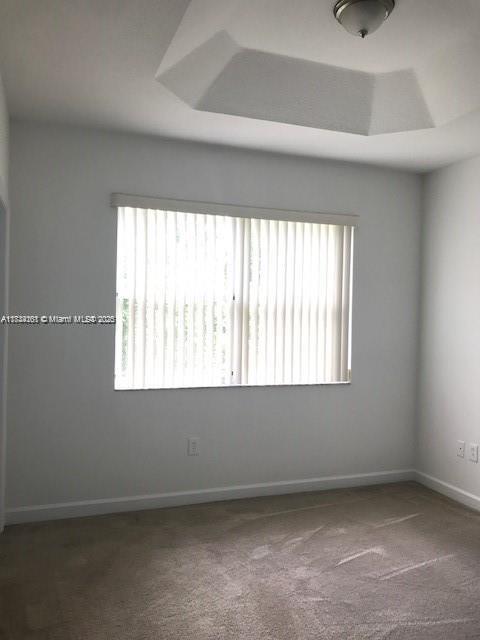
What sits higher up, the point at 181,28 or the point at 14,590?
the point at 181,28

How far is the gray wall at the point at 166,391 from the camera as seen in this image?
336cm

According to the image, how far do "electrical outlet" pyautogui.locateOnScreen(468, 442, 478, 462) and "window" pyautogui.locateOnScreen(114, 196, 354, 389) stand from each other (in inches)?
39.4

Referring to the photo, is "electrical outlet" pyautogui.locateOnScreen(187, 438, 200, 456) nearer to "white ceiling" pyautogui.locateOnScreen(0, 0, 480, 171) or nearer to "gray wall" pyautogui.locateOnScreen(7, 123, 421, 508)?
"gray wall" pyautogui.locateOnScreen(7, 123, 421, 508)

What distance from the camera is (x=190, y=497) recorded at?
3.70m

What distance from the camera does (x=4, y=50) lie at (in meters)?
2.39

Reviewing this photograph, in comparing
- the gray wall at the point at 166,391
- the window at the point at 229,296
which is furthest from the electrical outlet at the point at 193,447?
the window at the point at 229,296

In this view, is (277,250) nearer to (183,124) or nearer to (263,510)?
(183,124)

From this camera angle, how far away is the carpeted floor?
2.27 meters

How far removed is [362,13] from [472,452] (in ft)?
9.57

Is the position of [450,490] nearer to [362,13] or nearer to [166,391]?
[166,391]

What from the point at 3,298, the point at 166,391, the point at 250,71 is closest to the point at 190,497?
the point at 166,391

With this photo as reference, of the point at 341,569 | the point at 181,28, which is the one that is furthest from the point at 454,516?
the point at 181,28

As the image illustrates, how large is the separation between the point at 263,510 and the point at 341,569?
89cm

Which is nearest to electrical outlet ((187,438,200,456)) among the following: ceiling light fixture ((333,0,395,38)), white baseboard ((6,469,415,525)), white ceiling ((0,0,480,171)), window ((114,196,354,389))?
white baseboard ((6,469,415,525))
